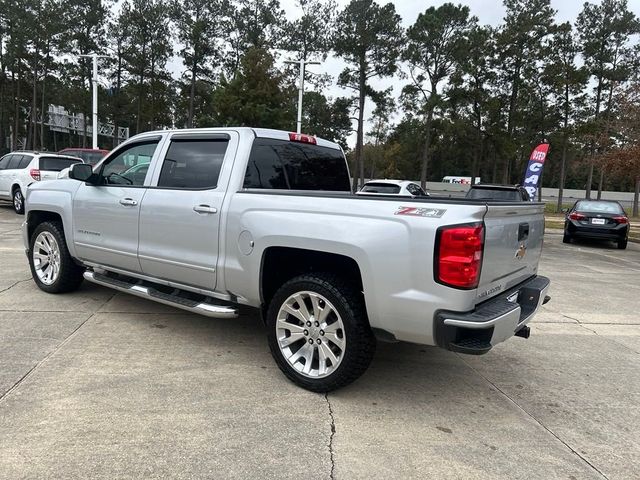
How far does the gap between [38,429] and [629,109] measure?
68.8ft

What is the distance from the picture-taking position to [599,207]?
1495 cm

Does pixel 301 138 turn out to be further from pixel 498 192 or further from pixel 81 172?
pixel 498 192

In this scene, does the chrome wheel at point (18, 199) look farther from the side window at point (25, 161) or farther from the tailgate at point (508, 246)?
the tailgate at point (508, 246)

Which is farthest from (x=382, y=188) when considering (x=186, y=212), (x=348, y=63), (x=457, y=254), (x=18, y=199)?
(x=348, y=63)

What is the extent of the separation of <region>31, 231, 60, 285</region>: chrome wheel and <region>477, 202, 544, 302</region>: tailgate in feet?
15.2

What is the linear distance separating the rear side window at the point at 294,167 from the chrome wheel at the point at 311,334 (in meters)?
1.15

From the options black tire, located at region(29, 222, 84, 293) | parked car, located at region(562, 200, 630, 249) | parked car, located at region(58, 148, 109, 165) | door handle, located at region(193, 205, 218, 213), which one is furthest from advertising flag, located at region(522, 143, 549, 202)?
door handle, located at region(193, 205, 218, 213)

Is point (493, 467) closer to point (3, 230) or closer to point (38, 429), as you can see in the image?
point (38, 429)

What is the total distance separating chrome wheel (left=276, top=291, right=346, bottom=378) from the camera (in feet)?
11.3

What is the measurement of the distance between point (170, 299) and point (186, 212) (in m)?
0.79

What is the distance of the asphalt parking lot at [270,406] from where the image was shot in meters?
2.74

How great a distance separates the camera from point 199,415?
10.4ft

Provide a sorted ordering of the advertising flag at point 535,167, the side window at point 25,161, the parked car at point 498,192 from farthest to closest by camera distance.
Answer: the advertising flag at point 535,167
the parked car at point 498,192
the side window at point 25,161

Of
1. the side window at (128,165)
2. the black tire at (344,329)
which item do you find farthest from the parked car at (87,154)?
the black tire at (344,329)
